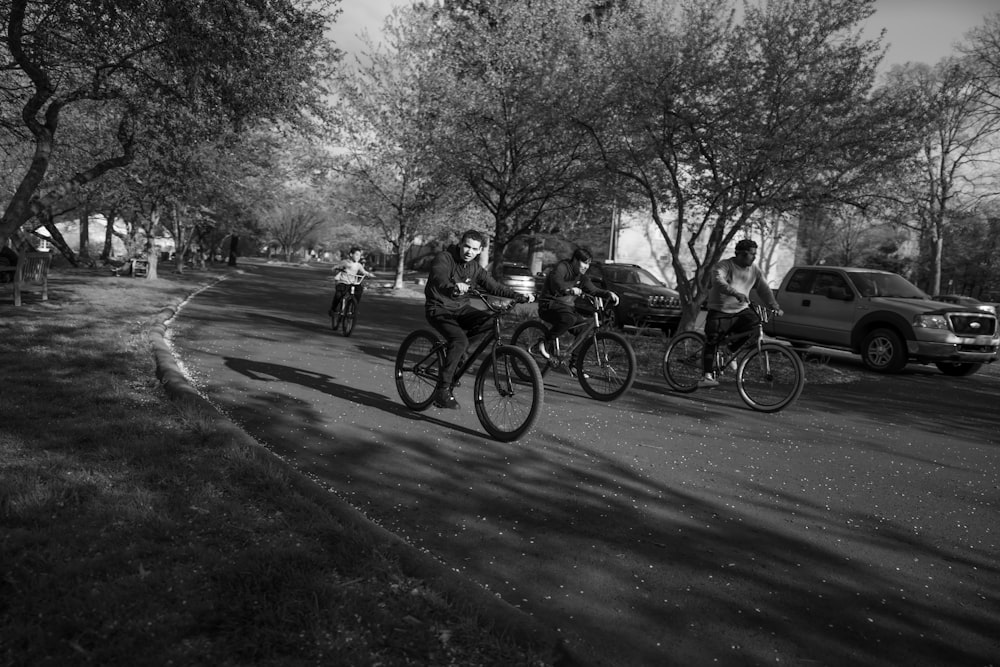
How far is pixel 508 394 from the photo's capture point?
6.09 metres

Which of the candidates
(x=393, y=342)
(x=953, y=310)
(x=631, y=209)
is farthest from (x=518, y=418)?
(x=631, y=209)

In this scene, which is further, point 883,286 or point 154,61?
point 883,286

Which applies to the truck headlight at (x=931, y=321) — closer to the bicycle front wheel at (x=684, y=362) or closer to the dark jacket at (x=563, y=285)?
the bicycle front wheel at (x=684, y=362)

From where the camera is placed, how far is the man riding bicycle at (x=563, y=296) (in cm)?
845

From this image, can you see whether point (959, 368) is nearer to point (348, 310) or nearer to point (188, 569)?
point (348, 310)

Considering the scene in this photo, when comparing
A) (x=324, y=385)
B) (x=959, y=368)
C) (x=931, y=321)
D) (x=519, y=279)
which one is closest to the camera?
(x=324, y=385)

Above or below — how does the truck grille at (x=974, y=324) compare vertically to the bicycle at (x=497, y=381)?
above

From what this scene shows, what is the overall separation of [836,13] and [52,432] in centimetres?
1184

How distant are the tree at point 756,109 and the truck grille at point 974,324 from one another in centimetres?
289

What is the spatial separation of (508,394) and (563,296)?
2678 mm

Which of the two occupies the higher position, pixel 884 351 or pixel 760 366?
pixel 884 351

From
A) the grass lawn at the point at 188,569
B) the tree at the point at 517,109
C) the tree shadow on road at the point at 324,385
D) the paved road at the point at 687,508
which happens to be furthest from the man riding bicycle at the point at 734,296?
the tree at the point at 517,109

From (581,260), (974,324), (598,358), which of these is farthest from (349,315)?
(974,324)

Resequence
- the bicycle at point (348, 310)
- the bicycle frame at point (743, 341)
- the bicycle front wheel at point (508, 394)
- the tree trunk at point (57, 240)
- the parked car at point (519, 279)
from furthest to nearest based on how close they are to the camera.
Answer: the tree trunk at point (57, 240) < the parked car at point (519, 279) < the bicycle at point (348, 310) < the bicycle frame at point (743, 341) < the bicycle front wheel at point (508, 394)
